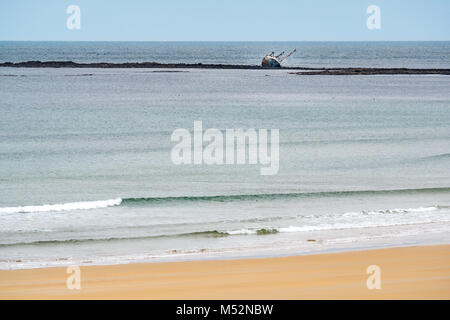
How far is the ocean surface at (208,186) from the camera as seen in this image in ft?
53.2

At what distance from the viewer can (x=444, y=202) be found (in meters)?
21.1

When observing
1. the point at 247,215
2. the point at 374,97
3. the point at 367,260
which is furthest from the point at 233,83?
the point at 367,260

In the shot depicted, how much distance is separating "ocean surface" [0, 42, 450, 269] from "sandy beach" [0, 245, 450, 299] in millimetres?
1028

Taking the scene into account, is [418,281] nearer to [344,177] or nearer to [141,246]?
[141,246]

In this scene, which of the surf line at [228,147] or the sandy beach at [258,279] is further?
the surf line at [228,147]

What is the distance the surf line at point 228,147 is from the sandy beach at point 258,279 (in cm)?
1197

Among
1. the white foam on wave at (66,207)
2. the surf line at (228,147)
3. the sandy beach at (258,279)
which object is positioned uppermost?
the surf line at (228,147)

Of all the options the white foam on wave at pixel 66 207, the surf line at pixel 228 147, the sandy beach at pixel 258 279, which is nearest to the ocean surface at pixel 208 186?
the white foam on wave at pixel 66 207

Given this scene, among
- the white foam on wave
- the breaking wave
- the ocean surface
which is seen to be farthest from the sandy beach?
the breaking wave

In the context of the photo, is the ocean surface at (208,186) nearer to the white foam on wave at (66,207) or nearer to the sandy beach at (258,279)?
the white foam on wave at (66,207)

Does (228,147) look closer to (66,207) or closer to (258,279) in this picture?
(66,207)

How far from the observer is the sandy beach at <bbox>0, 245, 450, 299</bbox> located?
1166 cm

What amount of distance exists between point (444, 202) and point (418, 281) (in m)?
9.40

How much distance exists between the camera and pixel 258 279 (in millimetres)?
12523
